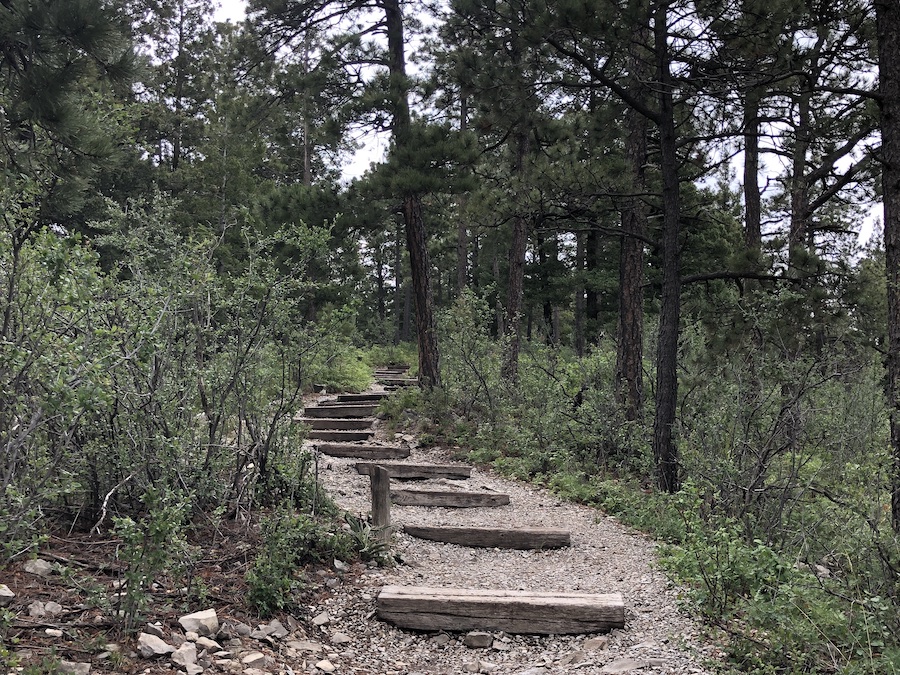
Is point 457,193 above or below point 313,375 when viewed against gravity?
above

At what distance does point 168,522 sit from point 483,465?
6.47 m

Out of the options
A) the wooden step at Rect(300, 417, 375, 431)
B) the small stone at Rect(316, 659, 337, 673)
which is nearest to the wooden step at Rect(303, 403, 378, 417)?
the wooden step at Rect(300, 417, 375, 431)

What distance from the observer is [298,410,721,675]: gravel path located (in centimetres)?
369

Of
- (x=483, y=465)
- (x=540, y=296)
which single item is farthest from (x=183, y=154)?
(x=483, y=465)

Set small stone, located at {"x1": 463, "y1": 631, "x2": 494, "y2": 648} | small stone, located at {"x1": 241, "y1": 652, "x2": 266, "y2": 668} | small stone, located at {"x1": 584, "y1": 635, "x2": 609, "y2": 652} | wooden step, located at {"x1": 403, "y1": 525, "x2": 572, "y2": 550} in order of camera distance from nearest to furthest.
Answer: small stone, located at {"x1": 241, "y1": 652, "x2": 266, "y2": 668} → small stone, located at {"x1": 584, "y1": 635, "x2": 609, "y2": 652} → small stone, located at {"x1": 463, "y1": 631, "x2": 494, "y2": 648} → wooden step, located at {"x1": 403, "y1": 525, "x2": 572, "y2": 550}

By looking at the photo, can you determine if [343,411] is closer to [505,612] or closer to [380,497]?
[380,497]

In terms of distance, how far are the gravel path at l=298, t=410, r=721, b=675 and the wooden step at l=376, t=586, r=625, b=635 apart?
0.06m

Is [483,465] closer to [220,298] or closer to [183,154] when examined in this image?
[220,298]

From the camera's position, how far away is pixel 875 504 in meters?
4.36

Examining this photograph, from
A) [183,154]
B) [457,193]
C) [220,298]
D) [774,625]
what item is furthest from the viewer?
[183,154]

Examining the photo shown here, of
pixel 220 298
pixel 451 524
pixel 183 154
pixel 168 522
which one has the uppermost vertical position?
pixel 183 154

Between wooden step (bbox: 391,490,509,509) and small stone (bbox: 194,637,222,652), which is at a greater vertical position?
small stone (bbox: 194,637,222,652)

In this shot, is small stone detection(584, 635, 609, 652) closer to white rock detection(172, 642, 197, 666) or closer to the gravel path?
the gravel path

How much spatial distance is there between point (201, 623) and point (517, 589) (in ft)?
7.53
